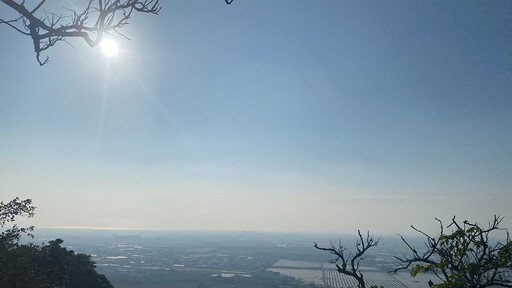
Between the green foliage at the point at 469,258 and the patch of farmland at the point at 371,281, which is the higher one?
the green foliage at the point at 469,258

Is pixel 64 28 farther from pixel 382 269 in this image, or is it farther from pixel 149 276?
pixel 382 269

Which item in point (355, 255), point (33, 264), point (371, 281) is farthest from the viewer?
point (371, 281)

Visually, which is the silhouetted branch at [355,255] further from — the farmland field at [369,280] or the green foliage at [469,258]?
the farmland field at [369,280]

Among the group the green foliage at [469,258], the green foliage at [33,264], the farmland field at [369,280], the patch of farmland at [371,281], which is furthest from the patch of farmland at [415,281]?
the green foliage at [469,258]

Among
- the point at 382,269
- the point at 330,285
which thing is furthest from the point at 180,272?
the point at 382,269

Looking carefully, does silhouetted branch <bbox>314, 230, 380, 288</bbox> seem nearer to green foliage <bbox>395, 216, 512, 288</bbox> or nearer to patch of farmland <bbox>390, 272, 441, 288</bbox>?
green foliage <bbox>395, 216, 512, 288</bbox>

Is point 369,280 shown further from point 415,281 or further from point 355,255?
point 355,255

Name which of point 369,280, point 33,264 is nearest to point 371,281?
point 369,280

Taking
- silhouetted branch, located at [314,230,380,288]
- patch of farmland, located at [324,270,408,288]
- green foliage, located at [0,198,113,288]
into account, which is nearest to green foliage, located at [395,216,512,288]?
silhouetted branch, located at [314,230,380,288]
